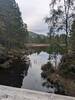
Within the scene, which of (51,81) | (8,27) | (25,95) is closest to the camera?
(25,95)

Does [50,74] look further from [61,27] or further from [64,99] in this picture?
[64,99]

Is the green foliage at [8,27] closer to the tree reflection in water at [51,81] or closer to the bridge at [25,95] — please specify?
the tree reflection in water at [51,81]

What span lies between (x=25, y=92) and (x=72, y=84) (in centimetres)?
778

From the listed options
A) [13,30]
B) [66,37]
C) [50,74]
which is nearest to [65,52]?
[66,37]

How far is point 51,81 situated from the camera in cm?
1239

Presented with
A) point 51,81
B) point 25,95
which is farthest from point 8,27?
point 25,95

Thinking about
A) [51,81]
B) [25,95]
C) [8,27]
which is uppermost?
[25,95]

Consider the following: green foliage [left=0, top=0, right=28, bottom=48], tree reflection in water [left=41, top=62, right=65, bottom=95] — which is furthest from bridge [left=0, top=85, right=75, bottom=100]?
green foliage [left=0, top=0, right=28, bottom=48]

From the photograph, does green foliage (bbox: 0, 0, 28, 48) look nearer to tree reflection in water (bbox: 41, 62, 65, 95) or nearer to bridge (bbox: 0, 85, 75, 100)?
tree reflection in water (bbox: 41, 62, 65, 95)

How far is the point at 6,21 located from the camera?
23.9 meters

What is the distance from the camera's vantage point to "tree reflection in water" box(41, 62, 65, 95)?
10.8 m

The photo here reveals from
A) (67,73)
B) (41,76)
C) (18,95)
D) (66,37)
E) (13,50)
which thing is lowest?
(13,50)

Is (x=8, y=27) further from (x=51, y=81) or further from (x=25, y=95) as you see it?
(x=25, y=95)

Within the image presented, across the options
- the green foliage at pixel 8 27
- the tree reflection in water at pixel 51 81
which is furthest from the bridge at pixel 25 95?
the green foliage at pixel 8 27
